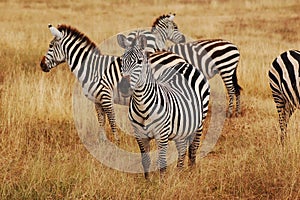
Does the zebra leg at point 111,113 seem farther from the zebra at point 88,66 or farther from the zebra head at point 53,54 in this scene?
the zebra head at point 53,54

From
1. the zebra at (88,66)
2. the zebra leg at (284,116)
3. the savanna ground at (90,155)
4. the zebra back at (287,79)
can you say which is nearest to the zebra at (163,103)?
the savanna ground at (90,155)

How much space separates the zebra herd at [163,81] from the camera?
4.69m

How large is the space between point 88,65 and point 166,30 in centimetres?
353

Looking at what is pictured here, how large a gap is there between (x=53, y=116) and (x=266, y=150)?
3.49 metres

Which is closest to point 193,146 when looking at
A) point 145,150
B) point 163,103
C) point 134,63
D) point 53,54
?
point 145,150

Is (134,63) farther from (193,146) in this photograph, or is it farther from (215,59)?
(215,59)

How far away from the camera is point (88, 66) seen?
743cm

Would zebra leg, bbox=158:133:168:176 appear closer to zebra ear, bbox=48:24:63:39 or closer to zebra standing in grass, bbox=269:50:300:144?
zebra standing in grass, bbox=269:50:300:144


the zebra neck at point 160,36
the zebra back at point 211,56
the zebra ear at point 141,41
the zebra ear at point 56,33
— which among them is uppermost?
the zebra neck at point 160,36

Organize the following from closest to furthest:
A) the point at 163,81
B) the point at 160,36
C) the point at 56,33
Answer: the point at 163,81, the point at 56,33, the point at 160,36

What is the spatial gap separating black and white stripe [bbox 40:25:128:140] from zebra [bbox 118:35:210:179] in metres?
1.44

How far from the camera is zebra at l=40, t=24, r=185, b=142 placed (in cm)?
717

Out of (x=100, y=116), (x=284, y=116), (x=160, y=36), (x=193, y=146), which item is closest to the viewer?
(x=193, y=146)

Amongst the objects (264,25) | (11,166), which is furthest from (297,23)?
(11,166)
